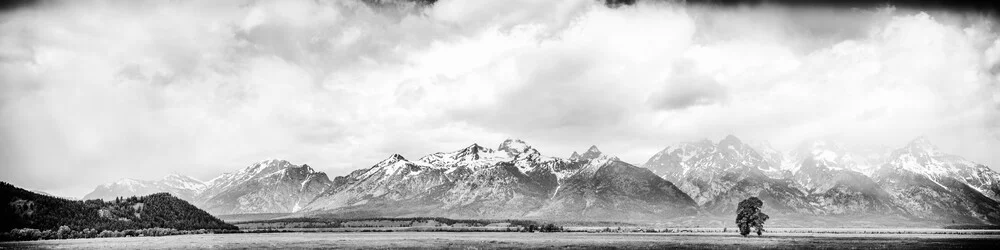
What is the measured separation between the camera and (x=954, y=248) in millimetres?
125438

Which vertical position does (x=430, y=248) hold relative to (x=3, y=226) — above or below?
below

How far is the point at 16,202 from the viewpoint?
198 m

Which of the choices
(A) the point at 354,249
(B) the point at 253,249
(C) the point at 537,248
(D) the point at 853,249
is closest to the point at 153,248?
(B) the point at 253,249

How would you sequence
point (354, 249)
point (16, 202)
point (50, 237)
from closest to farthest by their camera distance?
point (354, 249) → point (50, 237) → point (16, 202)

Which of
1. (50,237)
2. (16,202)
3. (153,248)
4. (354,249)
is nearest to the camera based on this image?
(354,249)

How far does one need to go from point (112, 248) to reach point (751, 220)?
167986 mm

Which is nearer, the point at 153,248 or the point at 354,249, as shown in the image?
the point at 354,249

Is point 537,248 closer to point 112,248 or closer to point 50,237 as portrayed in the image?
point 112,248

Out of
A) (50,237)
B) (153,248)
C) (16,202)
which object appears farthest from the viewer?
(16,202)

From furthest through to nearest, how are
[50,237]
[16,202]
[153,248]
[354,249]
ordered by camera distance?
[16,202] → [50,237] → [153,248] → [354,249]

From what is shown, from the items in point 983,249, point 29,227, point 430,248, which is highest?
point 29,227

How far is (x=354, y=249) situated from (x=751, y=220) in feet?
420

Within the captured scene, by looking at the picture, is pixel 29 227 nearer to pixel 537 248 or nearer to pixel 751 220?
pixel 537 248

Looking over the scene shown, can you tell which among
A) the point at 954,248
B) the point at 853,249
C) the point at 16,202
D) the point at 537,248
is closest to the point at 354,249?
the point at 537,248
